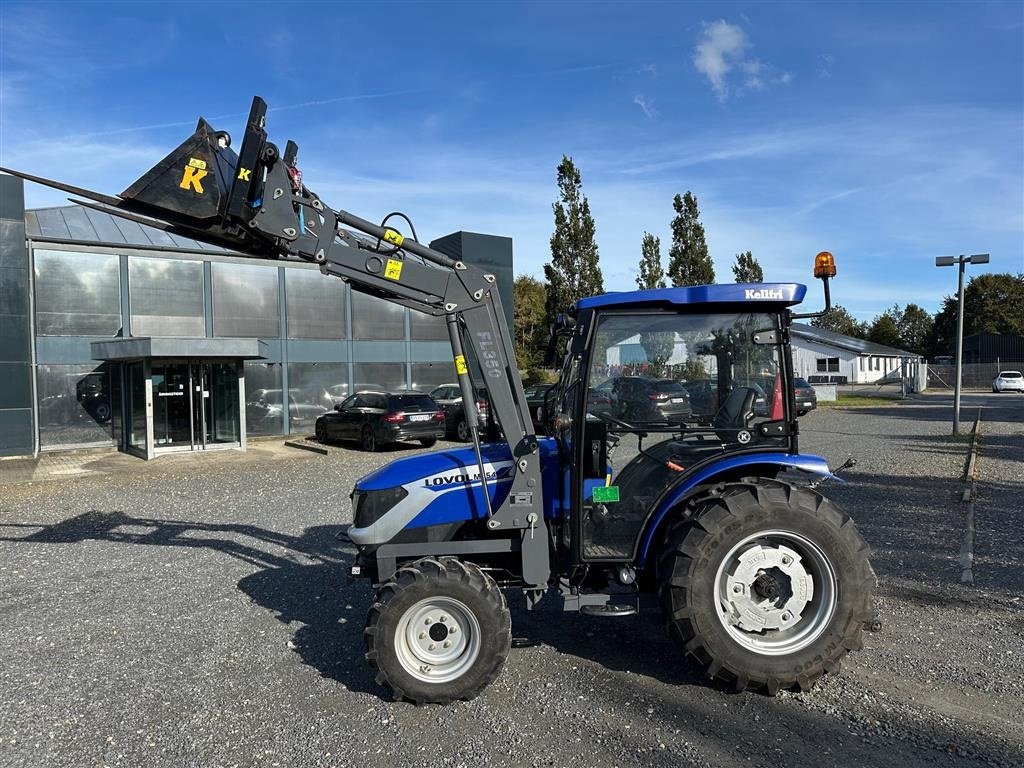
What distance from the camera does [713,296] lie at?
13.8 ft

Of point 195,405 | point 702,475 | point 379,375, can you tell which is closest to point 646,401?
point 702,475

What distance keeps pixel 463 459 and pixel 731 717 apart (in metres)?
2.14

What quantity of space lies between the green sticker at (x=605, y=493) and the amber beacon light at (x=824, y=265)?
67.5 inches

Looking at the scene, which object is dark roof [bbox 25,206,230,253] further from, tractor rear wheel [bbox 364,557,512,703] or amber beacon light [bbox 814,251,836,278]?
amber beacon light [bbox 814,251,836,278]

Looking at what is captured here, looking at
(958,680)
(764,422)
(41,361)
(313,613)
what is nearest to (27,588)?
(313,613)

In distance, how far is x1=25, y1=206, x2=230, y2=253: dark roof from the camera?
1900 cm

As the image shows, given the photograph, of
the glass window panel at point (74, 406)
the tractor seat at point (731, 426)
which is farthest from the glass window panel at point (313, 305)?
the tractor seat at point (731, 426)

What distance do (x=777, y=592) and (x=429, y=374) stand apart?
20.6m

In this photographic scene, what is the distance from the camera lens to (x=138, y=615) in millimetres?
5801

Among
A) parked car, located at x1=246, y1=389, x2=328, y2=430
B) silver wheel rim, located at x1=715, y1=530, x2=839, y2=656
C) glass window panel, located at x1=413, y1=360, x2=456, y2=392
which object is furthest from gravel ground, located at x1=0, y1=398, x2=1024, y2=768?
glass window panel, located at x1=413, y1=360, x2=456, y2=392

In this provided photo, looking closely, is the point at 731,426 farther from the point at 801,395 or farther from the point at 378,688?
the point at 801,395

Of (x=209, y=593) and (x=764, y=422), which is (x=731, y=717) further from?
Answer: (x=209, y=593)

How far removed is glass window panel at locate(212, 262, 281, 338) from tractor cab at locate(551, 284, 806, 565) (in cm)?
1841

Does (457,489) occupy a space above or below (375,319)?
below
